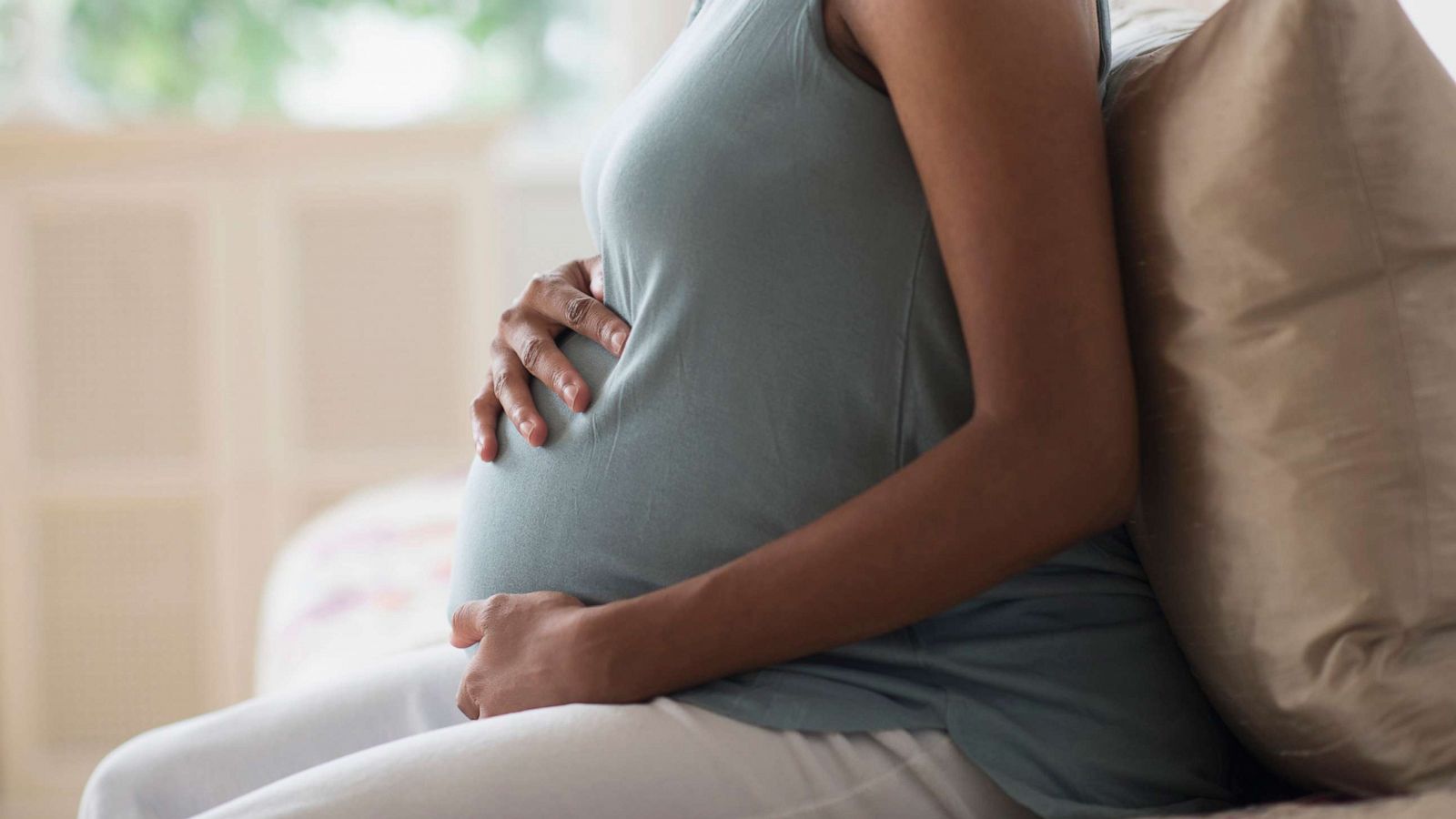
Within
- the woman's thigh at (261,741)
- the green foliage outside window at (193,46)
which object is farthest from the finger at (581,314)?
the green foliage outside window at (193,46)

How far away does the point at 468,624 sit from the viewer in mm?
846

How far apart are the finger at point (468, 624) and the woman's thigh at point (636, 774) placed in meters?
0.12

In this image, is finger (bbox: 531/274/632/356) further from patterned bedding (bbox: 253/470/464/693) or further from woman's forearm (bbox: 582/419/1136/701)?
patterned bedding (bbox: 253/470/464/693)

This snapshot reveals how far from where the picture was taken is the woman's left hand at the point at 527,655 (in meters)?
0.74

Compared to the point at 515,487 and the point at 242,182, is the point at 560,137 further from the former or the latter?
the point at 515,487

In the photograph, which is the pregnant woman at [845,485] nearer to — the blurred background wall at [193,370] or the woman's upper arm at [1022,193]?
the woman's upper arm at [1022,193]

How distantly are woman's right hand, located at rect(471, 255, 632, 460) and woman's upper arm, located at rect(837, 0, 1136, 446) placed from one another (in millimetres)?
237

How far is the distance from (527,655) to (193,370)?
212cm

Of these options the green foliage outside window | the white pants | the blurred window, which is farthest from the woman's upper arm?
the green foliage outside window

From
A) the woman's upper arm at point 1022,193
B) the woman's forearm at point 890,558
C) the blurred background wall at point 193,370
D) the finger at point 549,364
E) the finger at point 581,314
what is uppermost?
the woman's upper arm at point 1022,193

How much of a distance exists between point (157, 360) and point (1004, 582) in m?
2.30

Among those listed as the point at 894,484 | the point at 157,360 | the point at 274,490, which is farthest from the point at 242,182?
the point at 894,484

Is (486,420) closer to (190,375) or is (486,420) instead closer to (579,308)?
(579,308)

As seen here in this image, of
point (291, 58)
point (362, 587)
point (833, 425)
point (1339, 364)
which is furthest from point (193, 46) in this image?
point (1339, 364)
